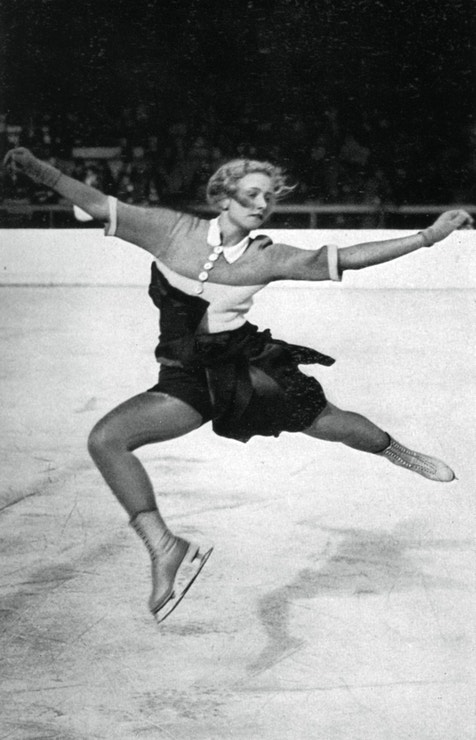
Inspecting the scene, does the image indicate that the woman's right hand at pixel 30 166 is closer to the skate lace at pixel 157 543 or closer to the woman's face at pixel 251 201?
the woman's face at pixel 251 201

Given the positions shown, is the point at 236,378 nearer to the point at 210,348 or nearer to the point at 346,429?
the point at 210,348

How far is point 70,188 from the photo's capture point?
3.21 metres

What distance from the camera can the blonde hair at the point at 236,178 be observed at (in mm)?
3301

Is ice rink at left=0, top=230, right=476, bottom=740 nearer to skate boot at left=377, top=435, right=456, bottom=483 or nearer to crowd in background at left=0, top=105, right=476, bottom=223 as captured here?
skate boot at left=377, top=435, right=456, bottom=483

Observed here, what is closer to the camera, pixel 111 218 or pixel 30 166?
pixel 111 218

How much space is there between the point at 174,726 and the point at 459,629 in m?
0.86

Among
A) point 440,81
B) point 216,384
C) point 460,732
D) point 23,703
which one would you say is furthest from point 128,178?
point 460,732

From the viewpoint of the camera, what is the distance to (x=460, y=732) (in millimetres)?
3318

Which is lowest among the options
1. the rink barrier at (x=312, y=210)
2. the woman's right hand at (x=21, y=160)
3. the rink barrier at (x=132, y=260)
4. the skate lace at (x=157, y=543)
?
the skate lace at (x=157, y=543)

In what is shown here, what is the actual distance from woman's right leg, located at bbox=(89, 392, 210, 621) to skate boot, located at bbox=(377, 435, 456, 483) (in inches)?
22.9

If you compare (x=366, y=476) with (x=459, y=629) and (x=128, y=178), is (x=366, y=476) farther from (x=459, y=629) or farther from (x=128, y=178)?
(x=128, y=178)

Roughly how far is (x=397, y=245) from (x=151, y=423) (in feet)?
2.72

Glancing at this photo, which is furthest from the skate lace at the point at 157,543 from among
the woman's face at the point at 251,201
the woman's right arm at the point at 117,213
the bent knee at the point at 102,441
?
the woman's face at the point at 251,201

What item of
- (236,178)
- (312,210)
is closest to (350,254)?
(312,210)
